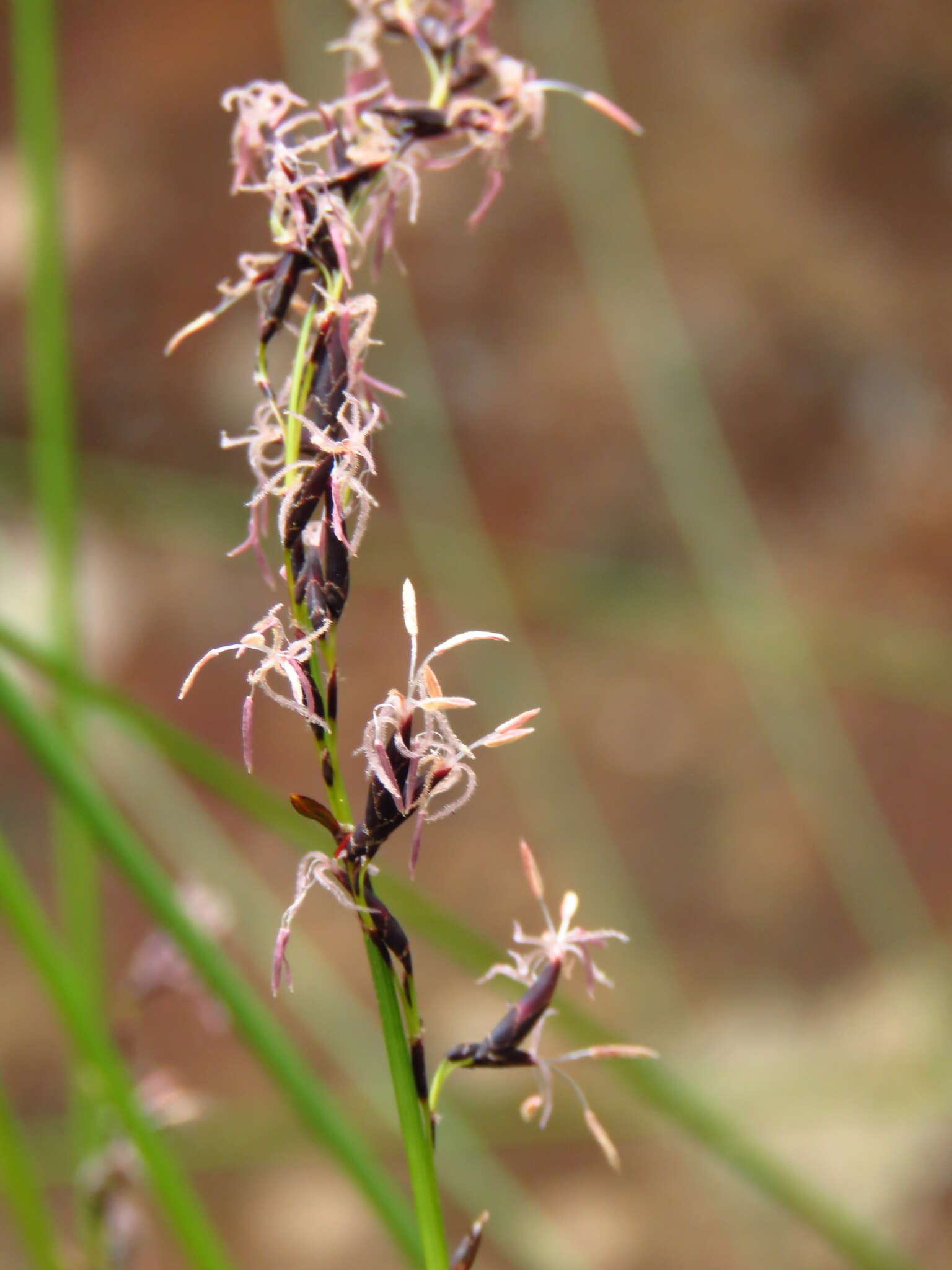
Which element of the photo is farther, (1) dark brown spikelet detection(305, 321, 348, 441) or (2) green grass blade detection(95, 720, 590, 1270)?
(2) green grass blade detection(95, 720, 590, 1270)

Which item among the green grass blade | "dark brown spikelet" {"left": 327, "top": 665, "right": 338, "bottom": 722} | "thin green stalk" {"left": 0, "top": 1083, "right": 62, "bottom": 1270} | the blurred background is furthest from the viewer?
the blurred background

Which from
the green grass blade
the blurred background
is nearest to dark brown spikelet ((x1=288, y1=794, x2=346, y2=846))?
the green grass blade

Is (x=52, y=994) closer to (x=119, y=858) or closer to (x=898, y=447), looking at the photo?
(x=119, y=858)

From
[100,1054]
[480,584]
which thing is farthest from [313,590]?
[480,584]

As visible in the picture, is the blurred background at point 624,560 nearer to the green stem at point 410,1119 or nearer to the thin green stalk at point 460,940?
the thin green stalk at point 460,940

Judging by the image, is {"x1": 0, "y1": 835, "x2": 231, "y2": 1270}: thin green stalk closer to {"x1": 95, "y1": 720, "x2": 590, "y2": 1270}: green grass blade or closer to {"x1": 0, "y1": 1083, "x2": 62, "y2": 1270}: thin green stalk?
{"x1": 0, "y1": 1083, "x2": 62, "y2": 1270}: thin green stalk

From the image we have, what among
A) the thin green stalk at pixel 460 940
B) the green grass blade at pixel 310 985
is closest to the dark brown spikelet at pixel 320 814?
the thin green stalk at pixel 460 940
